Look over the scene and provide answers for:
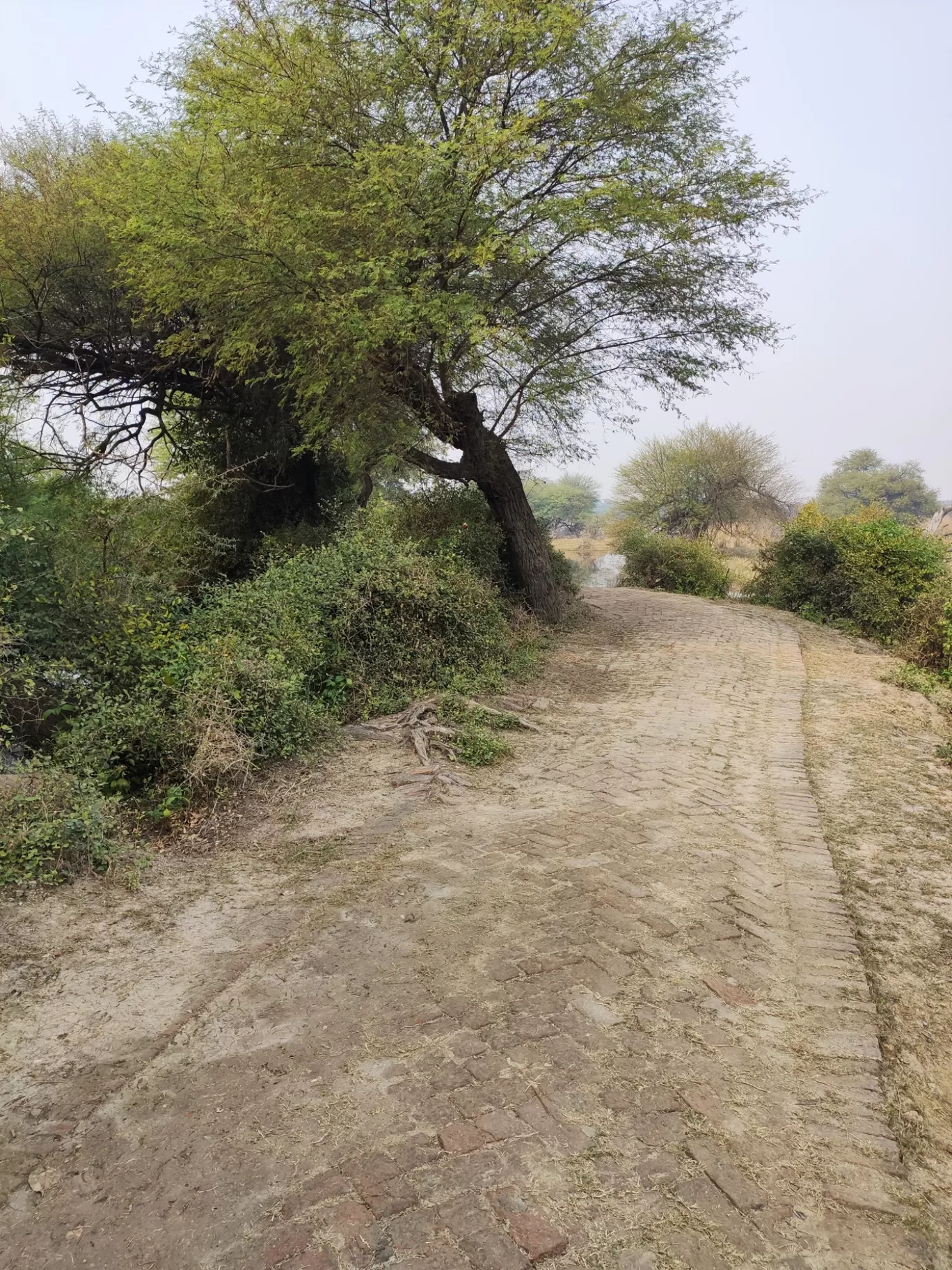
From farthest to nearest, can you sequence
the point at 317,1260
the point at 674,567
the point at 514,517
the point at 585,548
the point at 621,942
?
the point at 585,548
the point at 674,567
the point at 514,517
the point at 621,942
the point at 317,1260

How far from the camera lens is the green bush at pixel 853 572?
1173 cm

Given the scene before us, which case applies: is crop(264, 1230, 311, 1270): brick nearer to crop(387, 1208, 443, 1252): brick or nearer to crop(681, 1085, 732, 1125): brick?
crop(387, 1208, 443, 1252): brick

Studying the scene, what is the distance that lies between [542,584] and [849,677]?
15.1 ft

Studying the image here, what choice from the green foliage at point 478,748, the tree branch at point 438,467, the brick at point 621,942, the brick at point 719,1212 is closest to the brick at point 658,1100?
the brick at point 719,1212

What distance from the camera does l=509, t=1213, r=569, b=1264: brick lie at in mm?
2098

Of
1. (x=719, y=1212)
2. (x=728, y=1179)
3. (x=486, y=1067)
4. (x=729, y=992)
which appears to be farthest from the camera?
(x=729, y=992)

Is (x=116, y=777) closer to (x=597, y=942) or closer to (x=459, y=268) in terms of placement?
(x=597, y=942)

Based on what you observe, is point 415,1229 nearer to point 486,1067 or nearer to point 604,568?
point 486,1067

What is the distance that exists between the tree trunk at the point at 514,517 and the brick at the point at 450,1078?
360 inches

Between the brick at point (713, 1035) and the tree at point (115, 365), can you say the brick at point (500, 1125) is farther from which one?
the tree at point (115, 365)

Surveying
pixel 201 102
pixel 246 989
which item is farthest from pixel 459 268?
pixel 246 989

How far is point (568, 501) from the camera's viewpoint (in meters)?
57.8

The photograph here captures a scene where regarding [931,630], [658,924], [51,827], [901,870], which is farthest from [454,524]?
[658,924]

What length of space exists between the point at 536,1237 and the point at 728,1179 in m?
0.65
